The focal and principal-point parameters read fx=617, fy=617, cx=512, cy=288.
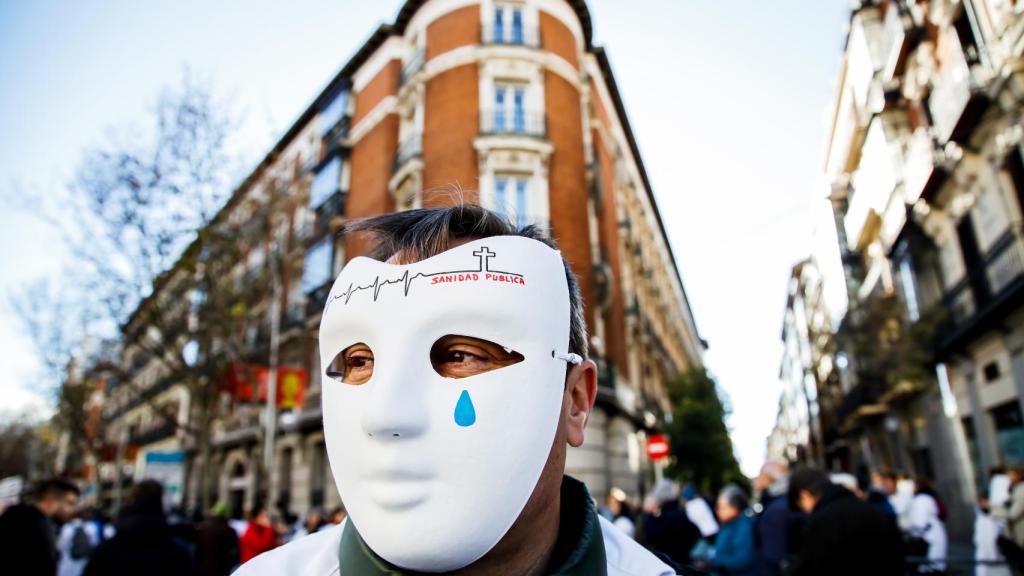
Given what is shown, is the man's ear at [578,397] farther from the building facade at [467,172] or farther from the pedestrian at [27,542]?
the building facade at [467,172]

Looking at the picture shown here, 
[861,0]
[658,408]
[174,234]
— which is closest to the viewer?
[174,234]

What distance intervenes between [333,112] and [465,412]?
83.0 ft

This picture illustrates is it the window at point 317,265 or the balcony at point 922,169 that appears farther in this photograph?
the window at point 317,265

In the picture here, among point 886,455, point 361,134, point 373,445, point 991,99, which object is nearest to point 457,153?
point 361,134

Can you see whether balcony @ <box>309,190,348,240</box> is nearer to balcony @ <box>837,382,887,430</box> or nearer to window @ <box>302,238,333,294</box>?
window @ <box>302,238,333,294</box>

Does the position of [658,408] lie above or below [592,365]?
above

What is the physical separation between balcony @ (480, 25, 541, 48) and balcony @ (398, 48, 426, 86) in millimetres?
2248

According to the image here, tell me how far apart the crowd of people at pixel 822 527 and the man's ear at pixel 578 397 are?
444mm

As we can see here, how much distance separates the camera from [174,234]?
13289 millimetres

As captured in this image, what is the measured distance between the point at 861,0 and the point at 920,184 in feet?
27.6

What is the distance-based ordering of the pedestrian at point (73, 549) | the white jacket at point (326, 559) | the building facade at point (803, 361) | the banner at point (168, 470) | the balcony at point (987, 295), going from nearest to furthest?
the white jacket at point (326, 559), the pedestrian at point (73, 549), the balcony at point (987, 295), the banner at point (168, 470), the building facade at point (803, 361)

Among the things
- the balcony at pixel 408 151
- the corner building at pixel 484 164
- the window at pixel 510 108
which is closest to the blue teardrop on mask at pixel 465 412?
the corner building at pixel 484 164

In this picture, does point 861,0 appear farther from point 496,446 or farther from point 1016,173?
point 496,446

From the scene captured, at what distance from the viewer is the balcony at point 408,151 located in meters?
18.4
